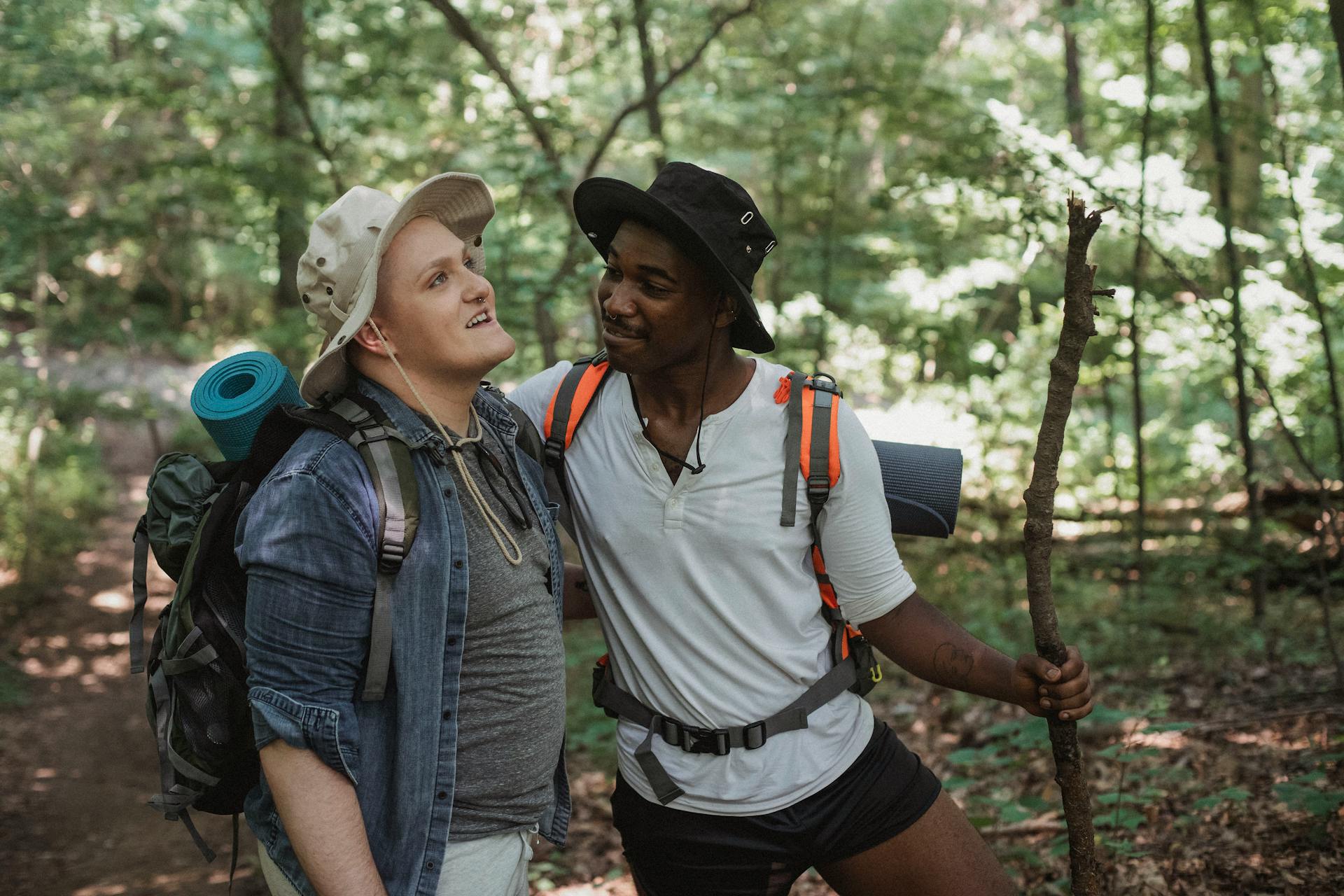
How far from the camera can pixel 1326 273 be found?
238 inches

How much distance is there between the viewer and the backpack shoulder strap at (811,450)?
7.86 ft

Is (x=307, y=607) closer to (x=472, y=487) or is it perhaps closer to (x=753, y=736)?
(x=472, y=487)

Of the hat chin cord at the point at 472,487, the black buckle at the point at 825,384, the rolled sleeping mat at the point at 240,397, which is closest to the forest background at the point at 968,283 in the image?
the black buckle at the point at 825,384

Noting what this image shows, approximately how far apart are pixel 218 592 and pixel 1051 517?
1686mm

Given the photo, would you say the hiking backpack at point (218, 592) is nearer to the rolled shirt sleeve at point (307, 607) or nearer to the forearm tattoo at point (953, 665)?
the rolled shirt sleeve at point (307, 607)

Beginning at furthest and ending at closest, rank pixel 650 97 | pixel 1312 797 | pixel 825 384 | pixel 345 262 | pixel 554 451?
pixel 650 97, pixel 1312 797, pixel 554 451, pixel 825 384, pixel 345 262

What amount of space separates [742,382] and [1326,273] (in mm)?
5150

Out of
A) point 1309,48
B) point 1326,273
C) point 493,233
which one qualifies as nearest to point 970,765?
point 1326,273

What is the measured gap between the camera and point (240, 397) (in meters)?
2.11

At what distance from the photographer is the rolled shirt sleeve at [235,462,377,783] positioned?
179 centimetres

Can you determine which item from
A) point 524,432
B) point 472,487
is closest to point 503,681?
point 472,487

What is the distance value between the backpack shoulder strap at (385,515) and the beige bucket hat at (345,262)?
0.43 ft

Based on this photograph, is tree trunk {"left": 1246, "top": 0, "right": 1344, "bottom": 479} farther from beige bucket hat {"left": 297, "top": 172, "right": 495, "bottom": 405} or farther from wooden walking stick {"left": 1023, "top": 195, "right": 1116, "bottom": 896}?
beige bucket hat {"left": 297, "top": 172, "right": 495, "bottom": 405}

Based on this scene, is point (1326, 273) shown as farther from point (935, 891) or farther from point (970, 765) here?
point (935, 891)
